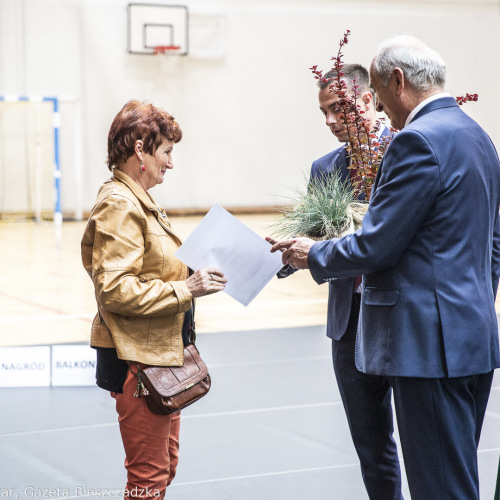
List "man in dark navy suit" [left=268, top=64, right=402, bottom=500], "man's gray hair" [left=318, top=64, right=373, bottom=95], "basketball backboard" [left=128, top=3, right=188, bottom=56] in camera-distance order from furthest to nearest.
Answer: "basketball backboard" [left=128, top=3, right=188, bottom=56] < "man's gray hair" [left=318, top=64, right=373, bottom=95] < "man in dark navy suit" [left=268, top=64, right=402, bottom=500]

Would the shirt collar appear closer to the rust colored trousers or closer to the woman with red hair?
the woman with red hair

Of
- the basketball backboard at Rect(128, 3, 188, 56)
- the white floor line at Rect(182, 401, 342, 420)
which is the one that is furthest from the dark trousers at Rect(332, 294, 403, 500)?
the basketball backboard at Rect(128, 3, 188, 56)

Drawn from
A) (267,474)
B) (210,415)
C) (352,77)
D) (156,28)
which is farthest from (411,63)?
(156,28)

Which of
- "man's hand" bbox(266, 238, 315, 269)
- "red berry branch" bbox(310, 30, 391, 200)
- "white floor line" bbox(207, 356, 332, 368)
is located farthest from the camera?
"white floor line" bbox(207, 356, 332, 368)

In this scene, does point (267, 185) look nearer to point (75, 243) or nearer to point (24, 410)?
point (75, 243)

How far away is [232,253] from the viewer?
2090 mm

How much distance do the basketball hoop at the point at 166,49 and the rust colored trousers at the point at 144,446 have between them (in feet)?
36.8

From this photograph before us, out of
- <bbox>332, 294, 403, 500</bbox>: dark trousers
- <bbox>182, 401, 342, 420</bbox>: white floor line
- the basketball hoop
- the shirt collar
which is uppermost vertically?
the basketball hoop

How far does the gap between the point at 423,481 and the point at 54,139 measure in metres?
11.2

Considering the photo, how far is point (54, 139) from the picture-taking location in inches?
478

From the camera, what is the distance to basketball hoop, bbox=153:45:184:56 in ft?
41.4

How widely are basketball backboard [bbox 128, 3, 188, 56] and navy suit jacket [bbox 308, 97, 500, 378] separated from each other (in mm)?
11408

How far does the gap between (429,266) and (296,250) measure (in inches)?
15.1

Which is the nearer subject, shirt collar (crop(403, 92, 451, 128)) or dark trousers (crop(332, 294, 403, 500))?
shirt collar (crop(403, 92, 451, 128))
